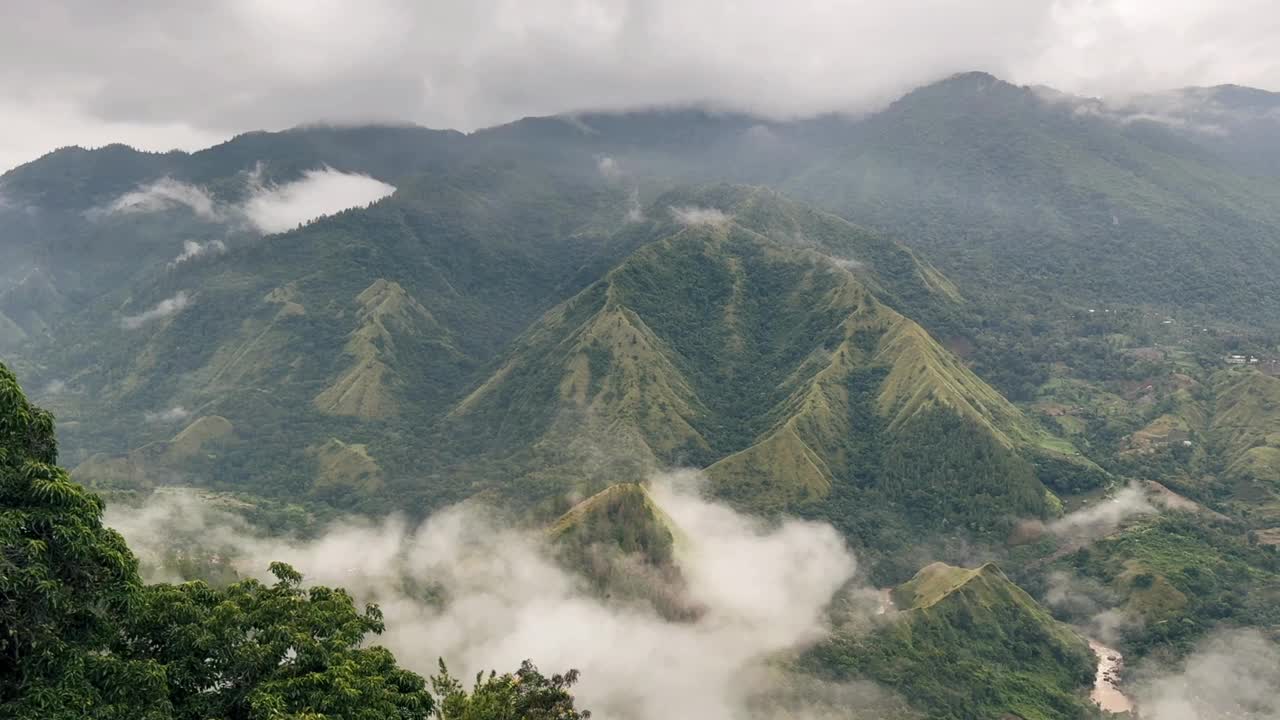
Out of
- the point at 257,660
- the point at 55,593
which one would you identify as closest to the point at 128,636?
the point at 257,660

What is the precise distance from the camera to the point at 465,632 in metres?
196

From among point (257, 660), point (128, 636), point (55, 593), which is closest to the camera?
point (55, 593)

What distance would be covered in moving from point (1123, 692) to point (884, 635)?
5168 centimetres

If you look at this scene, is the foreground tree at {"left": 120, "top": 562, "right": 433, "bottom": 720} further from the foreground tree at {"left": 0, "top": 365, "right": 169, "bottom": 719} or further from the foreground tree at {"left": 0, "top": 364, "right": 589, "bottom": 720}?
the foreground tree at {"left": 0, "top": 365, "right": 169, "bottom": 719}

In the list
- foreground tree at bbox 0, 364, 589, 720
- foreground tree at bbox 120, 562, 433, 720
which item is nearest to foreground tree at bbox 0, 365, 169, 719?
foreground tree at bbox 0, 364, 589, 720

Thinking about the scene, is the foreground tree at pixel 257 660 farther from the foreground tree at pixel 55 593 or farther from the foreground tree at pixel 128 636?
the foreground tree at pixel 55 593

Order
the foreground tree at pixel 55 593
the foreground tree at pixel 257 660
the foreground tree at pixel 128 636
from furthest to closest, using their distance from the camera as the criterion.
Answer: the foreground tree at pixel 257 660 → the foreground tree at pixel 128 636 → the foreground tree at pixel 55 593

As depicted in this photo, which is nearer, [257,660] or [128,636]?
[128,636]

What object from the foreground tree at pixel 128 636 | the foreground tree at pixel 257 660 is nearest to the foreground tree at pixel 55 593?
the foreground tree at pixel 128 636

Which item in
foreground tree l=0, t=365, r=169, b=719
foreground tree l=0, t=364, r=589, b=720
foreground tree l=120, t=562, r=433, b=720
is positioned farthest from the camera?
foreground tree l=120, t=562, r=433, b=720

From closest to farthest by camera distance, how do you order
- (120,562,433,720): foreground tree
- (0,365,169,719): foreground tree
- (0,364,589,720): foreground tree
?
(0,365,169,719): foreground tree, (0,364,589,720): foreground tree, (120,562,433,720): foreground tree

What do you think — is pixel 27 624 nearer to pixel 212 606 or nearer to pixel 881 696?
pixel 212 606

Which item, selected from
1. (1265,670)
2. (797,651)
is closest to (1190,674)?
(1265,670)

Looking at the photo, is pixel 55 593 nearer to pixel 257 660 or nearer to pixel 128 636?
pixel 128 636
